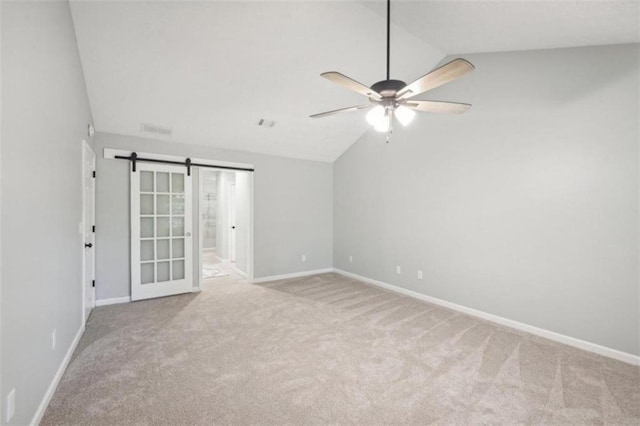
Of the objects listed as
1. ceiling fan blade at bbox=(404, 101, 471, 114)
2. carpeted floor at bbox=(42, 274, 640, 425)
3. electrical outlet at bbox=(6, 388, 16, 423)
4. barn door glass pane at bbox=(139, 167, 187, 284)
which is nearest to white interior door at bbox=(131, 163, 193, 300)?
barn door glass pane at bbox=(139, 167, 187, 284)

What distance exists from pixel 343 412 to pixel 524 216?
295cm

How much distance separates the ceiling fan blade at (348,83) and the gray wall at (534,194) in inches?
89.6

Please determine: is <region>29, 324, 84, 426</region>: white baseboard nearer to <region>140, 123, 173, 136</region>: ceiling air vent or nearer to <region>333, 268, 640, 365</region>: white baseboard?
<region>140, 123, 173, 136</region>: ceiling air vent

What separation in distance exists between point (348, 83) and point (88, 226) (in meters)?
3.61

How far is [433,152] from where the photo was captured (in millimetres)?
4289

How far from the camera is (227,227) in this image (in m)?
7.23

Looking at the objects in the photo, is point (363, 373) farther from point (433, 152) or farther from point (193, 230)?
point (193, 230)

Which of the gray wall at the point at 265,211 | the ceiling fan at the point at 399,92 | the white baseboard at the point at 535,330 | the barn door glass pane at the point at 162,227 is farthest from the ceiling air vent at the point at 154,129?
the white baseboard at the point at 535,330

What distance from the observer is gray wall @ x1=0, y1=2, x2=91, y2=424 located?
5.04ft

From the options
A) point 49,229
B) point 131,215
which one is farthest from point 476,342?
point 131,215

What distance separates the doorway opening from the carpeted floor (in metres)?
1.84

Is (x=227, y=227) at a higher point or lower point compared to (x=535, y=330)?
higher

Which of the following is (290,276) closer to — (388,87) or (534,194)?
(534,194)

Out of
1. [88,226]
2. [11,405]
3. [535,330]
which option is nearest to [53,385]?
[11,405]
